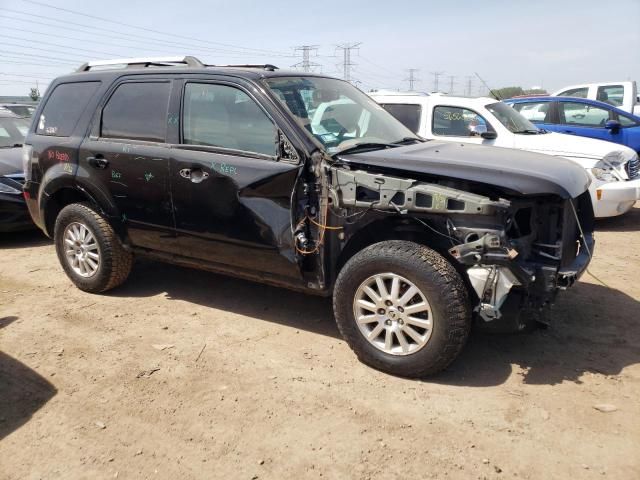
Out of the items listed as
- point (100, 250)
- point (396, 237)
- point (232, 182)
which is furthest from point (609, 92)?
point (100, 250)

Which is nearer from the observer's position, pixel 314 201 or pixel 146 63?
pixel 314 201

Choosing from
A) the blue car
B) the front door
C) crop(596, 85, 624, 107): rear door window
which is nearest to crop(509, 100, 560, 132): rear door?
the blue car

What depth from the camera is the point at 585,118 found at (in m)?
9.20

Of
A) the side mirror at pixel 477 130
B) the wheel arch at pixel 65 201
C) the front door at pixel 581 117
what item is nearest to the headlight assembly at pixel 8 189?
the wheel arch at pixel 65 201

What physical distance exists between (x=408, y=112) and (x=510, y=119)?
4.56 feet

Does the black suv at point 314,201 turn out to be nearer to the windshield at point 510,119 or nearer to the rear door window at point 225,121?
the rear door window at point 225,121

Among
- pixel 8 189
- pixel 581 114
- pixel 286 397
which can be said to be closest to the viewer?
pixel 286 397

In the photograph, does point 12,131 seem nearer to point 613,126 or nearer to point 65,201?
point 65,201

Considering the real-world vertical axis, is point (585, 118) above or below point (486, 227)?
above

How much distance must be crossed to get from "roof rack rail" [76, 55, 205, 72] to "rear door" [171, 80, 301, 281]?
45 centimetres

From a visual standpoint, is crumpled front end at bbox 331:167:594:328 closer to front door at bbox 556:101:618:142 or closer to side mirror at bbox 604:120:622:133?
side mirror at bbox 604:120:622:133

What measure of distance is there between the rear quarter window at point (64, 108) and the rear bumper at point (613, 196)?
6007 mm

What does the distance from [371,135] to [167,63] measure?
1918 millimetres

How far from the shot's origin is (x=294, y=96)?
3969mm
